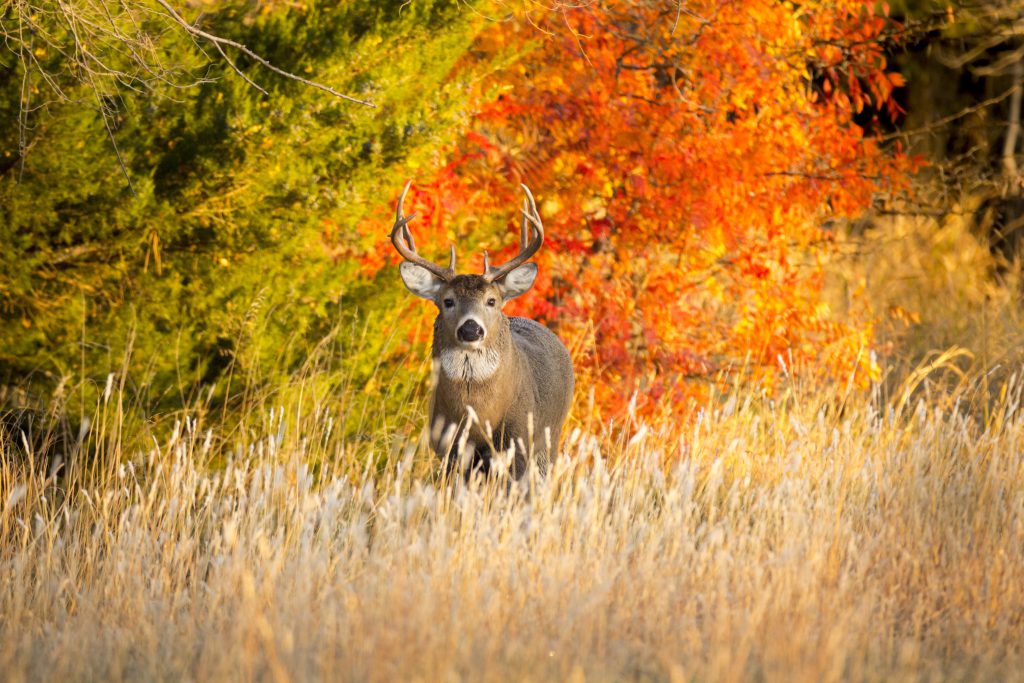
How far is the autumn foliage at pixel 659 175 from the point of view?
347 inches

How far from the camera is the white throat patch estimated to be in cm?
727

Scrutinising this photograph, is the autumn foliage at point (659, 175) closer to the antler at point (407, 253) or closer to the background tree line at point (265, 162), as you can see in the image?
the background tree line at point (265, 162)

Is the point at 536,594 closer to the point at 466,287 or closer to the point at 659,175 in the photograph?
the point at 466,287

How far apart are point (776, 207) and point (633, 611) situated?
4757 mm

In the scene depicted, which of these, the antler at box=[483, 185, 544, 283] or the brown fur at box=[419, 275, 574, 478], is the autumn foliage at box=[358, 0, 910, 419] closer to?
the antler at box=[483, 185, 544, 283]

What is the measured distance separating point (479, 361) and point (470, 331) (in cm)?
33

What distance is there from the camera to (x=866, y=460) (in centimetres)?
688

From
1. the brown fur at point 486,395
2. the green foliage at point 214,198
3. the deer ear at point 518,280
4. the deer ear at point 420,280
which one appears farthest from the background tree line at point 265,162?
the deer ear at point 518,280

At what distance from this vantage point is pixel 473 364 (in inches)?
286

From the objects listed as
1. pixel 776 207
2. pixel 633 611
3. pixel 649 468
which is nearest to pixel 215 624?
pixel 633 611

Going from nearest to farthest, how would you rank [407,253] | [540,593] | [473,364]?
1. [540,593]
2. [473,364]
3. [407,253]

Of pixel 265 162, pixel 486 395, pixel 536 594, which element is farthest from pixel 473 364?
pixel 536 594

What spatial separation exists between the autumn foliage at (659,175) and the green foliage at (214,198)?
550 mm

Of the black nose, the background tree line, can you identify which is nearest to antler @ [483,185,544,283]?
the black nose
